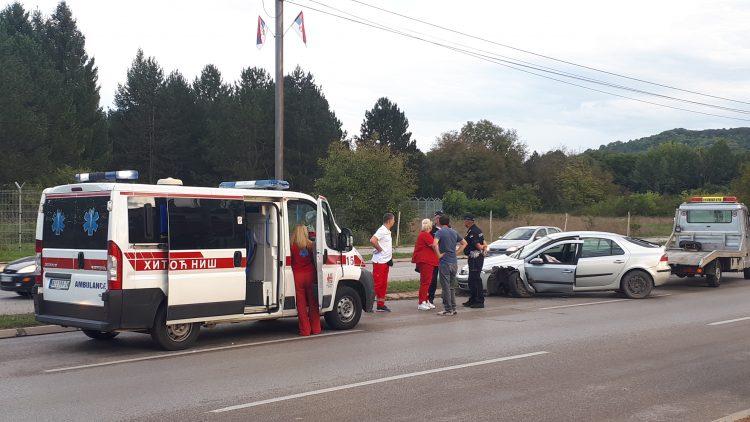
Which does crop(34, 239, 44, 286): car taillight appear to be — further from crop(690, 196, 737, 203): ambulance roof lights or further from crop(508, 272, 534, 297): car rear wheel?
crop(690, 196, 737, 203): ambulance roof lights

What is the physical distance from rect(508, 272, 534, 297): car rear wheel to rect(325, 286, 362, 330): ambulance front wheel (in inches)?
236

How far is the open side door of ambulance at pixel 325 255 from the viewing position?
479 inches

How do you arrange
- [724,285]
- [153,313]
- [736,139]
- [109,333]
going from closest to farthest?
[153,313]
[109,333]
[724,285]
[736,139]

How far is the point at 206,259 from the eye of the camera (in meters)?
10.8

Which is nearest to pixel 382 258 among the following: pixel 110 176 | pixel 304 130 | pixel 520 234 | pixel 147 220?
pixel 147 220

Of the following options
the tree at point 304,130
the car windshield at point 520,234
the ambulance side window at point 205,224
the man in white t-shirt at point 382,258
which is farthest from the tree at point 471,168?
the ambulance side window at point 205,224

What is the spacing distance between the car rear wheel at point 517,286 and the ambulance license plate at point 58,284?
34.3ft

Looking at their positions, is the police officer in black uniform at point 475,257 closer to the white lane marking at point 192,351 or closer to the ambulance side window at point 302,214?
the white lane marking at point 192,351

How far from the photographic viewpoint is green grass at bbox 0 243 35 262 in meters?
26.7

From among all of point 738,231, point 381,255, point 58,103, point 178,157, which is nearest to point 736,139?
point 178,157

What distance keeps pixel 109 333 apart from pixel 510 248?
17139 millimetres

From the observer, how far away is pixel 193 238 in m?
10.7

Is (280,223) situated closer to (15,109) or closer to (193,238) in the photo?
(193,238)

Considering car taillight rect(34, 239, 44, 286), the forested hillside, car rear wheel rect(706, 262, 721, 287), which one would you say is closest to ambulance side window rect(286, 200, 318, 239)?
car taillight rect(34, 239, 44, 286)
